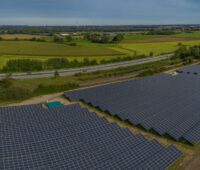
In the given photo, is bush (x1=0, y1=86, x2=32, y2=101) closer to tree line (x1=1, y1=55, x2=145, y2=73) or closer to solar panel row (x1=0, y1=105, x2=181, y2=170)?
solar panel row (x1=0, y1=105, x2=181, y2=170)

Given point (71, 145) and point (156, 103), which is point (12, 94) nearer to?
point (71, 145)

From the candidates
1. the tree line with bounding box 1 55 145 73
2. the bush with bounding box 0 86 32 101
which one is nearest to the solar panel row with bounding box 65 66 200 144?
the bush with bounding box 0 86 32 101

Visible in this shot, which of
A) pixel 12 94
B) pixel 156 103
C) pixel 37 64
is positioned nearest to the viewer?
pixel 156 103

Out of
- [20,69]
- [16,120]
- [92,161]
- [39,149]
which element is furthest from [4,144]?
[20,69]

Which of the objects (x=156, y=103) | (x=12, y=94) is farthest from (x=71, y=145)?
(x=12, y=94)

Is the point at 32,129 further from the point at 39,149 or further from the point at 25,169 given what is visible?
the point at 25,169
